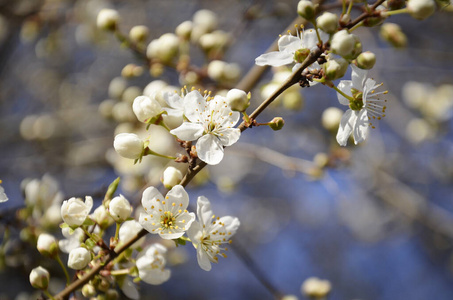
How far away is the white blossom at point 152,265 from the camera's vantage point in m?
1.40

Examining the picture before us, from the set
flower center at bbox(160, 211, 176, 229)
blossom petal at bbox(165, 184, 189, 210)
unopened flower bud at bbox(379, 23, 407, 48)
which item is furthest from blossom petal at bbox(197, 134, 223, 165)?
unopened flower bud at bbox(379, 23, 407, 48)

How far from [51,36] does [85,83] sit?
1.58 m

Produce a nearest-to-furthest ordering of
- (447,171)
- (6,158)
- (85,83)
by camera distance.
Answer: (6,158) < (447,171) < (85,83)

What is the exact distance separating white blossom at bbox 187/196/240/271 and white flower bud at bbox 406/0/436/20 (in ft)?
2.68

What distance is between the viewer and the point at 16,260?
2.10 m

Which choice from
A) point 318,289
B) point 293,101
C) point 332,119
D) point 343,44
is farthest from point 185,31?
point 318,289

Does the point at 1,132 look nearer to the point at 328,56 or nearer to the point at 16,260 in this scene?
the point at 16,260

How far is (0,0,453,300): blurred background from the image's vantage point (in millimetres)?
2607

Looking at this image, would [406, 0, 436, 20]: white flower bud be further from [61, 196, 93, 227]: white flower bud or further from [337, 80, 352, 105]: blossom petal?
[61, 196, 93, 227]: white flower bud

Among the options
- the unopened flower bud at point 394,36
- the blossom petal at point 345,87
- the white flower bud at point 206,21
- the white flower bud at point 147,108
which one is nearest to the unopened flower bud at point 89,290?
the white flower bud at point 147,108

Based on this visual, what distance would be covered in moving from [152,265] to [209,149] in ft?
1.46

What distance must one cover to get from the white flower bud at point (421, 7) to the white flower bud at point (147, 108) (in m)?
0.79

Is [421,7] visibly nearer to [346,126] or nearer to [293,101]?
[346,126]

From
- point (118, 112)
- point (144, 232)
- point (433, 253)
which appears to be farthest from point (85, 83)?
point (433, 253)
